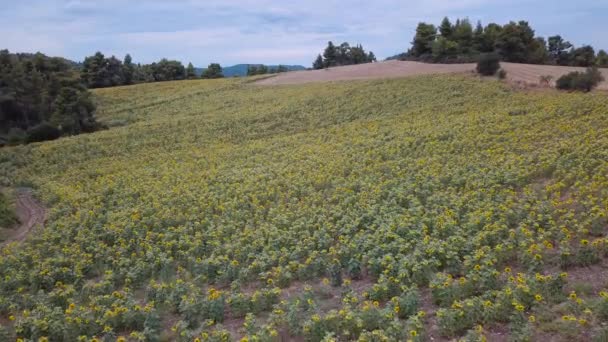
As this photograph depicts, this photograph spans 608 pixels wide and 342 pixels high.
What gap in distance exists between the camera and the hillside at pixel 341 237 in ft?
23.3

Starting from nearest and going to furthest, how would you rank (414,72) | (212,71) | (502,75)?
1. (502,75)
2. (414,72)
3. (212,71)

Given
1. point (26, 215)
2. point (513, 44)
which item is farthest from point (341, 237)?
point (513, 44)

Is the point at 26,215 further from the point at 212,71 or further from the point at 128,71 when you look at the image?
the point at 212,71

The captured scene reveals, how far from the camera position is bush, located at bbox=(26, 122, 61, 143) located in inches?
1347

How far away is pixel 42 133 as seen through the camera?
34375 mm

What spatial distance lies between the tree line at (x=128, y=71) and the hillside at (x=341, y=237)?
1902 inches

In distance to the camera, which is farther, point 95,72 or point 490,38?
point 95,72

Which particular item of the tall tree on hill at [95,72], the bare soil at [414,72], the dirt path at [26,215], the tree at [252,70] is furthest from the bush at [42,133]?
the tree at [252,70]

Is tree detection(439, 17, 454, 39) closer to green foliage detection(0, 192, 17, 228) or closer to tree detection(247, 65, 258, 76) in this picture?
tree detection(247, 65, 258, 76)

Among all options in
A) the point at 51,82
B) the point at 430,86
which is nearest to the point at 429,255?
the point at 430,86

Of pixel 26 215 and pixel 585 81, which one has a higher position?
pixel 585 81

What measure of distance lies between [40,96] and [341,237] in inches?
1621

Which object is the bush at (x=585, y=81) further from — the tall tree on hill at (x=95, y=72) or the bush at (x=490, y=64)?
the tall tree on hill at (x=95, y=72)

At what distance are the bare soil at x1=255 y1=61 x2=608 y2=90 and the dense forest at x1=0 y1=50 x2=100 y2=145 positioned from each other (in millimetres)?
18232
